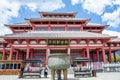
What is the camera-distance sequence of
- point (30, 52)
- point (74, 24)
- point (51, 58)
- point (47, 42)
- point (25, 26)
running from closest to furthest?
point (51, 58)
point (47, 42)
point (30, 52)
point (74, 24)
point (25, 26)

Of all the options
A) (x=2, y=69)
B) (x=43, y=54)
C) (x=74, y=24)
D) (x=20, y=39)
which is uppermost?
(x=74, y=24)

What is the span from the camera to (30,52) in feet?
134

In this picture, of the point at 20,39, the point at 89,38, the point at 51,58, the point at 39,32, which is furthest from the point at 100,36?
the point at 51,58

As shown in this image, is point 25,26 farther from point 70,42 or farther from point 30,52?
point 70,42

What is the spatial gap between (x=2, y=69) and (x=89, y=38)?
1703 cm

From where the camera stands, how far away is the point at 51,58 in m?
14.4

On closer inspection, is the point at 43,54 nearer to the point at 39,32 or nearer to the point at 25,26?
the point at 39,32

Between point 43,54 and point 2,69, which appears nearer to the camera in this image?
point 2,69

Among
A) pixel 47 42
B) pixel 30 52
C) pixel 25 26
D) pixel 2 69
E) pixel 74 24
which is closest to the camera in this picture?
pixel 2 69

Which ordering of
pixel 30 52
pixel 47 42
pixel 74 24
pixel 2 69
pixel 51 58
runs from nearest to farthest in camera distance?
pixel 51 58 < pixel 2 69 < pixel 47 42 < pixel 30 52 < pixel 74 24

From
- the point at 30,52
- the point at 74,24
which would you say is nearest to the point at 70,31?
the point at 74,24

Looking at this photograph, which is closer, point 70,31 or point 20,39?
point 20,39

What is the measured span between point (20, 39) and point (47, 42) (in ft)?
17.6

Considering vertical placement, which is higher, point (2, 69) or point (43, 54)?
point (43, 54)
